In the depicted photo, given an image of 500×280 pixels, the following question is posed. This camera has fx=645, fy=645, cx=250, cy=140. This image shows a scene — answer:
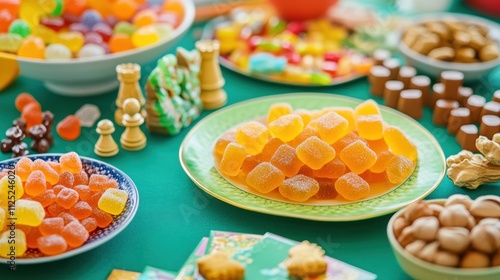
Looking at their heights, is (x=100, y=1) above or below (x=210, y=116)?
above

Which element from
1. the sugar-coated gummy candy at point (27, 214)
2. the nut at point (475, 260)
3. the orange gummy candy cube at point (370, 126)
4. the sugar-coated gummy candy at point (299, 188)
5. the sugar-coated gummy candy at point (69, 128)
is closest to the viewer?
the nut at point (475, 260)

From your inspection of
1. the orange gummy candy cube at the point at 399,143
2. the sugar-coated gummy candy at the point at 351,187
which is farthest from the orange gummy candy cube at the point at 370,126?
the sugar-coated gummy candy at the point at 351,187

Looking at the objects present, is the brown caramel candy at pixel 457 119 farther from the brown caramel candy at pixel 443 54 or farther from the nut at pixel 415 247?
the nut at pixel 415 247

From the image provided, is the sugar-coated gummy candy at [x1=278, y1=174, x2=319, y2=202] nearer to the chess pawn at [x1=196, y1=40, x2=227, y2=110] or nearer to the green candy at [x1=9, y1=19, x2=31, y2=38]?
the chess pawn at [x1=196, y1=40, x2=227, y2=110]

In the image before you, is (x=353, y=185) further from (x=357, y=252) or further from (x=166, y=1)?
(x=166, y=1)

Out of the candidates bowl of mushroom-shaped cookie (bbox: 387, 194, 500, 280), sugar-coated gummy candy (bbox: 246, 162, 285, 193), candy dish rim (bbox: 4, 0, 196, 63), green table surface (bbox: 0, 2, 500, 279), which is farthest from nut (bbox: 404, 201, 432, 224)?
candy dish rim (bbox: 4, 0, 196, 63)

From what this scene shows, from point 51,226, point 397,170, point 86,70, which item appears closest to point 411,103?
point 397,170

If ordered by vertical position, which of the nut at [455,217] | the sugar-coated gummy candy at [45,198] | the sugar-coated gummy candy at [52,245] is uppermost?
the nut at [455,217]

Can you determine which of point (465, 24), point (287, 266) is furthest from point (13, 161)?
point (465, 24)
